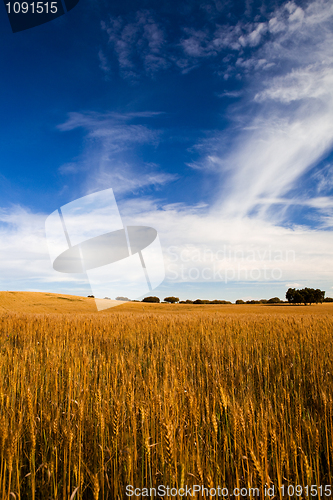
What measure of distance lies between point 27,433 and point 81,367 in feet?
4.44

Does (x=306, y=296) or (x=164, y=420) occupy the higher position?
(x=164, y=420)

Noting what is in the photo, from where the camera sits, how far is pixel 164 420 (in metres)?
1.61

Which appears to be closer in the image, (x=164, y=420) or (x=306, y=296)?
(x=164, y=420)

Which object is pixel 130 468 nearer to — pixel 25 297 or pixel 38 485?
pixel 38 485

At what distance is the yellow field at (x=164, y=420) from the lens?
149cm

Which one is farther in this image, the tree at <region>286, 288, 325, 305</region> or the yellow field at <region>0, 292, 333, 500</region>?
the tree at <region>286, 288, 325, 305</region>

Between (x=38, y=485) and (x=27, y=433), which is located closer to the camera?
(x=38, y=485)

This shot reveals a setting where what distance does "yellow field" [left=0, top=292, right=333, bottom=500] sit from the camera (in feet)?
4.88

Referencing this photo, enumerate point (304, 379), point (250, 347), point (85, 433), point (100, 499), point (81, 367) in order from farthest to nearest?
A: point (250, 347) < point (81, 367) < point (304, 379) < point (85, 433) < point (100, 499)

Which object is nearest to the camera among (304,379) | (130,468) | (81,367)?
(130,468)

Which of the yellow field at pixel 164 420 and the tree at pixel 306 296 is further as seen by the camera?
the tree at pixel 306 296

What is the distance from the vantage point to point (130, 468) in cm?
140

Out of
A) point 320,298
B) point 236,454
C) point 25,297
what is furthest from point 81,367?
point 320,298

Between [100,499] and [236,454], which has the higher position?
[236,454]
